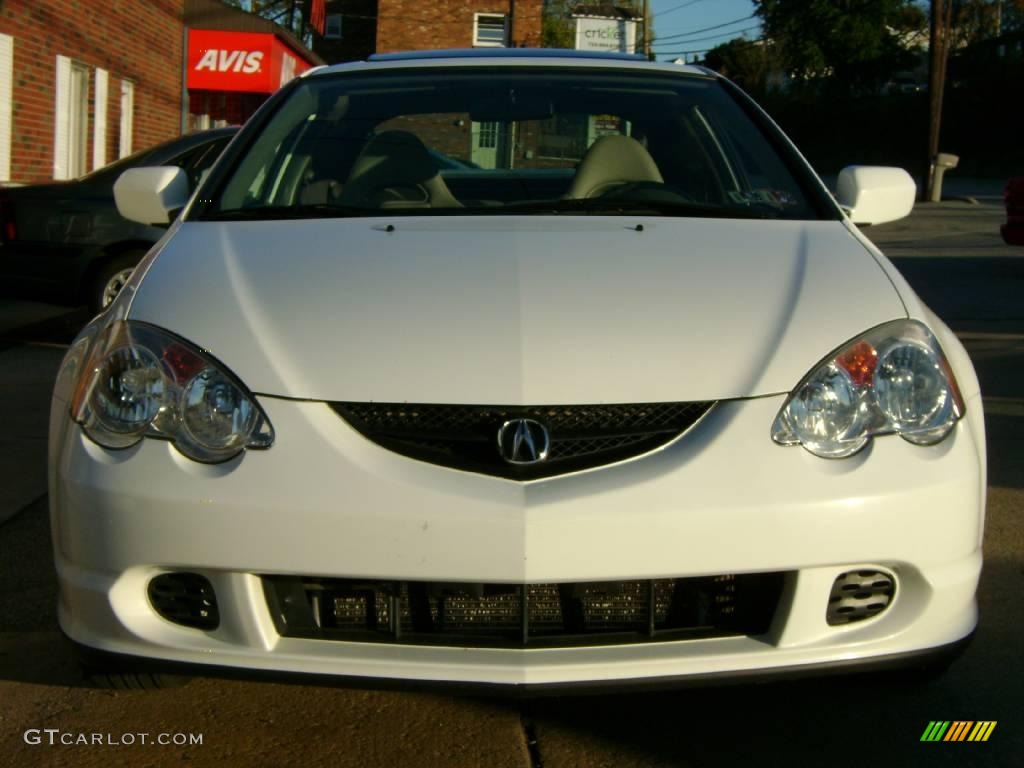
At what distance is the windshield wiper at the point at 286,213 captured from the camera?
326 centimetres

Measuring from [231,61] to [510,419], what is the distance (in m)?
20.4

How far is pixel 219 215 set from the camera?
3303 mm

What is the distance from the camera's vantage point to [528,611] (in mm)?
2414

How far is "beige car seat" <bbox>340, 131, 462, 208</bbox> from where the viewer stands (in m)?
3.69

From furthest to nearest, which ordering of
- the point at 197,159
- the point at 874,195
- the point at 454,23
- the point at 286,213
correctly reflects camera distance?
1. the point at 454,23
2. the point at 197,159
3. the point at 874,195
4. the point at 286,213

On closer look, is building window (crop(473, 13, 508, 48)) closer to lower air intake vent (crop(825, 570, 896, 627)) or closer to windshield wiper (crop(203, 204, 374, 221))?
windshield wiper (crop(203, 204, 374, 221))

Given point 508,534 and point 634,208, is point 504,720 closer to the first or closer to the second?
point 508,534

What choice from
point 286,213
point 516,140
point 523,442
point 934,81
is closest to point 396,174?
point 286,213

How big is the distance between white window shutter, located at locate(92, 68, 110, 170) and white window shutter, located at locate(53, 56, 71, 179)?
80 cm

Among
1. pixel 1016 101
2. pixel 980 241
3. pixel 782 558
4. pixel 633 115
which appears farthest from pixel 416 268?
pixel 1016 101

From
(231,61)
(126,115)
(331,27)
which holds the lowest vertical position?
(126,115)

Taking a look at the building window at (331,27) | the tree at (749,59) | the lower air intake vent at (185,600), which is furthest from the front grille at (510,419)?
the tree at (749,59)

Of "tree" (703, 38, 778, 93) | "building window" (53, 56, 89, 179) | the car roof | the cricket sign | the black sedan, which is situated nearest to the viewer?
the car roof

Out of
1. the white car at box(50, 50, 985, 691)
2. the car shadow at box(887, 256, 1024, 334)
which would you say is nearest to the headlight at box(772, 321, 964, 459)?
the white car at box(50, 50, 985, 691)
